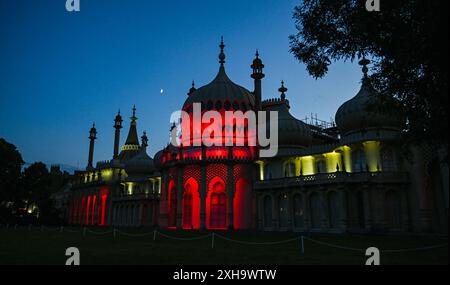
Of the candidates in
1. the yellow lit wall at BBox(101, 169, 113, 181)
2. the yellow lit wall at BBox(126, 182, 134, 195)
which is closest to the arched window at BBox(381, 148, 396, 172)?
the yellow lit wall at BBox(126, 182, 134, 195)

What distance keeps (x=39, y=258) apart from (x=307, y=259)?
11.8 m

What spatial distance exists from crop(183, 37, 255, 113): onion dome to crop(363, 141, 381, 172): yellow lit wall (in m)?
20.1

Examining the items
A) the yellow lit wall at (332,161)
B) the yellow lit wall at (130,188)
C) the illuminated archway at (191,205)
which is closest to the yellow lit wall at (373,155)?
the yellow lit wall at (332,161)

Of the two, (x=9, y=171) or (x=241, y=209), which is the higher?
(x=9, y=171)

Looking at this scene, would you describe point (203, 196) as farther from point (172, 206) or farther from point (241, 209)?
point (172, 206)

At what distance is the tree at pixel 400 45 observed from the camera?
41.1ft

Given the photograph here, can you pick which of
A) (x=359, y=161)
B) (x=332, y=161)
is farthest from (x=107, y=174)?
(x=359, y=161)

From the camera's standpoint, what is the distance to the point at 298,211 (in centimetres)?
3859

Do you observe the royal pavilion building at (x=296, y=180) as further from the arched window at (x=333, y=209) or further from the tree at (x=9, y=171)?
the tree at (x=9, y=171)

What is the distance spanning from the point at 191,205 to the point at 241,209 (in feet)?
22.4

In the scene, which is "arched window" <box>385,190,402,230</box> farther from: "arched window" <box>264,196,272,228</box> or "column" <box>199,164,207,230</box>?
"column" <box>199,164,207,230</box>

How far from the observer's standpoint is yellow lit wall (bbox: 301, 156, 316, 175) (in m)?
40.9

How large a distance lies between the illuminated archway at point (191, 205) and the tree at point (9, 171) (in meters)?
27.1

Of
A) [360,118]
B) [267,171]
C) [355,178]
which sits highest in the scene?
[360,118]
